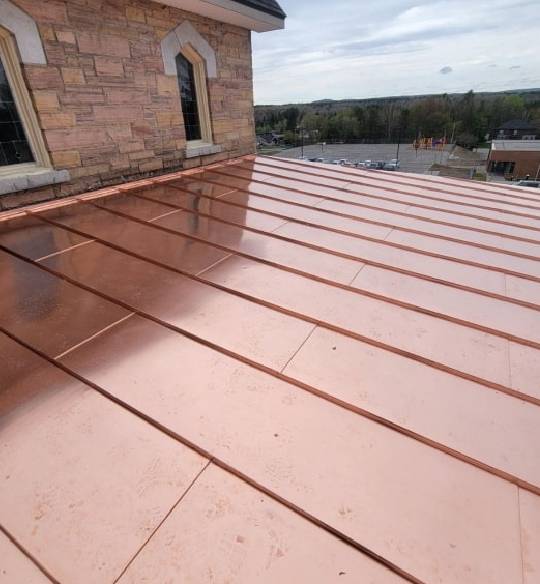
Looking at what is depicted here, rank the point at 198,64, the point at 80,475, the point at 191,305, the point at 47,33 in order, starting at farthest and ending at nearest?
the point at 198,64, the point at 47,33, the point at 191,305, the point at 80,475

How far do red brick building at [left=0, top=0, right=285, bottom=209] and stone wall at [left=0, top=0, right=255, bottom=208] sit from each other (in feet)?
0.04

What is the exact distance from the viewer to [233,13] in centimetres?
Answer: 577

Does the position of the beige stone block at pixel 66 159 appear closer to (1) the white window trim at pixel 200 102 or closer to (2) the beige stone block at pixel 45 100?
(2) the beige stone block at pixel 45 100

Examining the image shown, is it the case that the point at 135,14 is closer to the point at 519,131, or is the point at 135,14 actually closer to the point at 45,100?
the point at 45,100

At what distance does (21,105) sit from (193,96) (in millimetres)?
3198

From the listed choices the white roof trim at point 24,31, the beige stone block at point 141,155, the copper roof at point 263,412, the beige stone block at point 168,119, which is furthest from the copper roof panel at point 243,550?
the beige stone block at point 168,119

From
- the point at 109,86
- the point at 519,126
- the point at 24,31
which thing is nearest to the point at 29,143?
the point at 24,31

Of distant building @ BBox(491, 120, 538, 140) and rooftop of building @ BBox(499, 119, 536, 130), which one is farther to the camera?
rooftop of building @ BBox(499, 119, 536, 130)

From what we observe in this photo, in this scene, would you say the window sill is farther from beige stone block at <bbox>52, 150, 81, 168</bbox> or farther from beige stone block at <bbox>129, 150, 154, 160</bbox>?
beige stone block at <bbox>52, 150, 81, 168</bbox>

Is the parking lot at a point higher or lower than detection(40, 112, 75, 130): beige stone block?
lower

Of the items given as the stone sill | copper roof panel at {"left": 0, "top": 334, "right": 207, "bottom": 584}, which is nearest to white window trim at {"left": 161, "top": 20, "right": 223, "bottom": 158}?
the stone sill

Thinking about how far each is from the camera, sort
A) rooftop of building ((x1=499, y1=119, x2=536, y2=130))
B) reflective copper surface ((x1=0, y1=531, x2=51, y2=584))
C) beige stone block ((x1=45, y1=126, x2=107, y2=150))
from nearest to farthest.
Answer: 1. reflective copper surface ((x1=0, y1=531, x2=51, y2=584))
2. beige stone block ((x1=45, y1=126, x2=107, y2=150))
3. rooftop of building ((x1=499, y1=119, x2=536, y2=130))

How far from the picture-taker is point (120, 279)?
2.84m

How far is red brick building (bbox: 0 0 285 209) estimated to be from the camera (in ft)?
12.7
